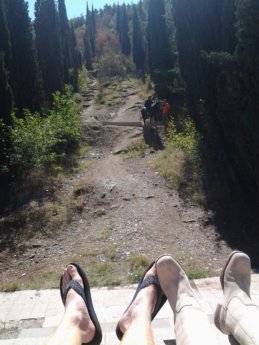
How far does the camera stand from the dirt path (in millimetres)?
7320

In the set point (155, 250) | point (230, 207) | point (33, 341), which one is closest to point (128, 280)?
point (155, 250)

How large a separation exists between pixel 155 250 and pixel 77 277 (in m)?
4.86

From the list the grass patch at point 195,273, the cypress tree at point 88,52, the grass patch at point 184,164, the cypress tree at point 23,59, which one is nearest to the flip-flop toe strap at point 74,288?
the grass patch at point 195,273

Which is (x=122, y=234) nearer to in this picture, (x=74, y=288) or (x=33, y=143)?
(x=33, y=143)

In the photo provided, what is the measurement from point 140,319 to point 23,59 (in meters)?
16.0

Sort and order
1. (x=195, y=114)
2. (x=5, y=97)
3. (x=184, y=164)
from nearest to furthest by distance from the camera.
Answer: (x=184, y=164) < (x=195, y=114) < (x=5, y=97)

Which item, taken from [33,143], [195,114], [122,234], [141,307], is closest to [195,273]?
[122,234]

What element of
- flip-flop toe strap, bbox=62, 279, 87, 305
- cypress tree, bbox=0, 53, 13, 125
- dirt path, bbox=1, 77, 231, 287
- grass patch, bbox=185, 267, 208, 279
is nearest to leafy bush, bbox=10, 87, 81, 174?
cypress tree, bbox=0, 53, 13, 125

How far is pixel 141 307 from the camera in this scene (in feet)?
9.31

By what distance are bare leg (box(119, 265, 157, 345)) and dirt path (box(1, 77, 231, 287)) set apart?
11.0 feet

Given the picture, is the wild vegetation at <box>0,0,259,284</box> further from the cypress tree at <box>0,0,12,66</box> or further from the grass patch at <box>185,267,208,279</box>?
the grass patch at <box>185,267,208,279</box>

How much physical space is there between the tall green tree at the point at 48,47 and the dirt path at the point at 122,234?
34.9 feet

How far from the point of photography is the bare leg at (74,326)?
2365mm

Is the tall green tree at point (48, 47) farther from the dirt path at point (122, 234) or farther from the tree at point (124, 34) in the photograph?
the tree at point (124, 34)
